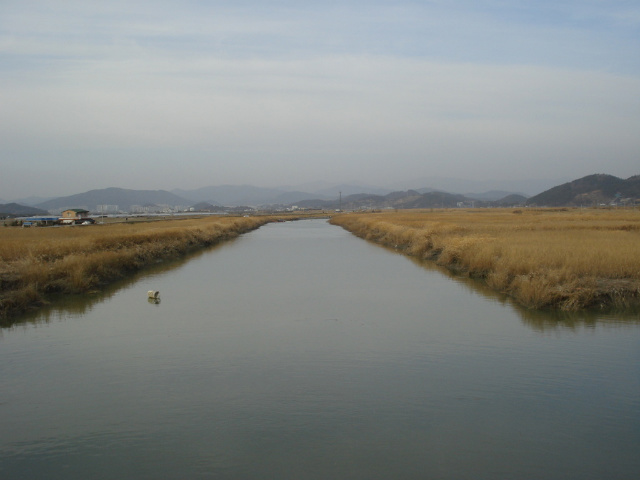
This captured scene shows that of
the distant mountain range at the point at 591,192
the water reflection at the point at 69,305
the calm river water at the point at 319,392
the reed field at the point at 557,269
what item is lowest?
the calm river water at the point at 319,392

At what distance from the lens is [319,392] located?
7668 millimetres

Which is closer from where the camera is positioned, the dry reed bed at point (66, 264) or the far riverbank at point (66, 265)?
the far riverbank at point (66, 265)

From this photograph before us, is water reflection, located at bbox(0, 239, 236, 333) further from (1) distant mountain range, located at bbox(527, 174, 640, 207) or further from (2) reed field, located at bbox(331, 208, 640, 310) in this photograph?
(1) distant mountain range, located at bbox(527, 174, 640, 207)

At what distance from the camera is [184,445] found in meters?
6.10

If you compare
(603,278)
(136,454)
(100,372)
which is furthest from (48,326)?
(603,278)

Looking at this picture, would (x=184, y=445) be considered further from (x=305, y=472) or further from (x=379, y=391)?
(x=379, y=391)

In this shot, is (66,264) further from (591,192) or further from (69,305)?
(591,192)

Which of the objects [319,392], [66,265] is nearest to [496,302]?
[319,392]

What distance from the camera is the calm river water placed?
5750 millimetres

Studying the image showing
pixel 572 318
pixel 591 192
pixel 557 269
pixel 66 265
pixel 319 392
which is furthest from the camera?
pixel 591 192

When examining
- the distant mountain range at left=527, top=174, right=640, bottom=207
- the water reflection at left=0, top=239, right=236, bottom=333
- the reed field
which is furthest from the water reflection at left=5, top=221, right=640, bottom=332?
the distant mountain range at left=527, top=174, right=640, bottom=207

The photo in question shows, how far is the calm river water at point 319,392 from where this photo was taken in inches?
226

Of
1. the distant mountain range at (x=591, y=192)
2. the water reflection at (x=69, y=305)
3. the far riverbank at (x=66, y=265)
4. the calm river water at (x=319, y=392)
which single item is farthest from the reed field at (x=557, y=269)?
the distant mountain range at (x=591, y=192)

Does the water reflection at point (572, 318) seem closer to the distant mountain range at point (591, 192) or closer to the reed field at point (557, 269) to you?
the reed field at point (557, 269)
